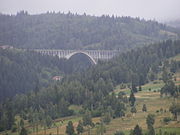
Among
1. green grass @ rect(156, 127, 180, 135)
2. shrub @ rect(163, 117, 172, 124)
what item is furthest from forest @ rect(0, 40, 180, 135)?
shrub @ rect(163, 117, 172, 124)

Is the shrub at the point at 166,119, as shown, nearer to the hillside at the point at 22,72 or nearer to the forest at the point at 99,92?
the forest at the point at 99,92

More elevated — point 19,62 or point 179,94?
point 19,62

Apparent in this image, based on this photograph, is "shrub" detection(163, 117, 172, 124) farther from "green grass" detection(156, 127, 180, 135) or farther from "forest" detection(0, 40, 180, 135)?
"forest" detection(0, 40, 180, 135)

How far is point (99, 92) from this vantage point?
4107 inches

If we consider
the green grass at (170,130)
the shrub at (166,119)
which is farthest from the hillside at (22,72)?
the green grass at (170,130)

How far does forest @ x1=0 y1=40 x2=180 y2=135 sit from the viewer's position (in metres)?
92.8

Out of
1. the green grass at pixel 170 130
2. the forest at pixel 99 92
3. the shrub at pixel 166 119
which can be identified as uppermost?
the forest at pixel 99 92

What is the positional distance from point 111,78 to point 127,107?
37.2 metres

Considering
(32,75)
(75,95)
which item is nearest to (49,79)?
(32,75)

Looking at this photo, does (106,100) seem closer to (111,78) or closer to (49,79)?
(111,78)

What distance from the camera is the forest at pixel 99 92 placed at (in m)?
92.8

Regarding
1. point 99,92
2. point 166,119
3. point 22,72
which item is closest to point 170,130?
point 166,119

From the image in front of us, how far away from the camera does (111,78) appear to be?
131 metres

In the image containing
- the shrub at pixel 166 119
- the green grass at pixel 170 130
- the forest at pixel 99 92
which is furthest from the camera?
the forest at pixel 99 92
